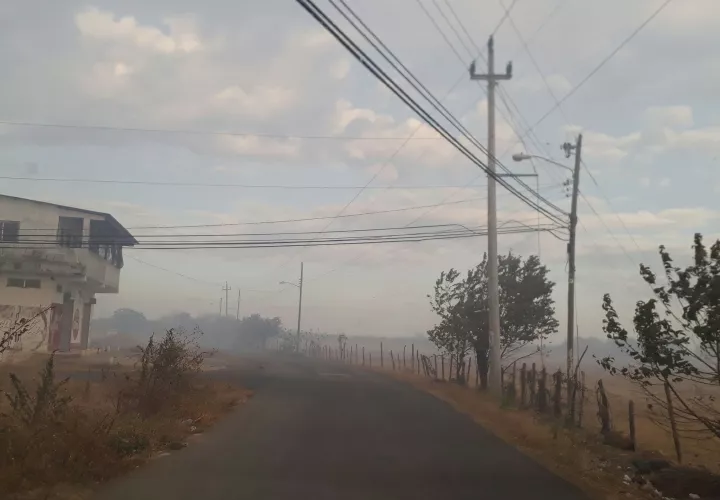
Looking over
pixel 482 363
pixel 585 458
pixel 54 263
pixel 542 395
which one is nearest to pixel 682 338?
pixel 585 458

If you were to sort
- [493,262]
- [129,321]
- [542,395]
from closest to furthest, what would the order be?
1. [542,395]
2. [493,262]
3. [129,321]

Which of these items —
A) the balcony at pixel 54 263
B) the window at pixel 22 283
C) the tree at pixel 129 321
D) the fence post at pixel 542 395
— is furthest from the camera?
the tree at pixel 129 321

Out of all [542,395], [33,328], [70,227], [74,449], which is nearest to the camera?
[74,449]

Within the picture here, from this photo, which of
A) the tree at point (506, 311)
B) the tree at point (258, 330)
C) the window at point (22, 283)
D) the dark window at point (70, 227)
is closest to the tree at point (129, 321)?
the tree at point (258, 330)

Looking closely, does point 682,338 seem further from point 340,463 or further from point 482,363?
point 482,363

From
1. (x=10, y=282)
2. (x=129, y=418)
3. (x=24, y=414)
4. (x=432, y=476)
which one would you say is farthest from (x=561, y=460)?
(x=10, y=282)

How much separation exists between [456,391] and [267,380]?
8600 mm

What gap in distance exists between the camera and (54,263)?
1455 inches

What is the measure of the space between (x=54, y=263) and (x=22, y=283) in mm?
2024

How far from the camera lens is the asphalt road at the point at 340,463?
8898 mm

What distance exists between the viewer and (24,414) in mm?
10297

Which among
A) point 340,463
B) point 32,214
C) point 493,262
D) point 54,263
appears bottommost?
point 340,463

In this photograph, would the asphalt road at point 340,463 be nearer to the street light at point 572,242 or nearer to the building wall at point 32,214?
the street light at point 572,242

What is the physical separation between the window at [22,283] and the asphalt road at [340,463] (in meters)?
23.9
